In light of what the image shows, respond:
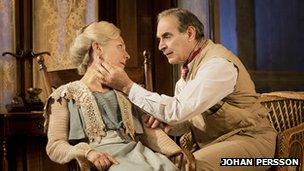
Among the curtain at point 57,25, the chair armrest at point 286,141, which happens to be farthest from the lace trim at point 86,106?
the curtain at point 57,25

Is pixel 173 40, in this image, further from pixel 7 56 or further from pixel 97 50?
pixel 7 56

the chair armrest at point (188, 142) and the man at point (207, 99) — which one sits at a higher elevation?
the man at point (207, 99)

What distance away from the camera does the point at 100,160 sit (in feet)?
6.10

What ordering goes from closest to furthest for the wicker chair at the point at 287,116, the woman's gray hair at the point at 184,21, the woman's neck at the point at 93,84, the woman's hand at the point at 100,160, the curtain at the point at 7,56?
the woman's hand at the point at 100,160 → the woman's neck at the point at 93,84 → the woman's gray hair at the point at 184,21 → the wicker chair at the point at 287,116 → the curtain at the point at 7,56

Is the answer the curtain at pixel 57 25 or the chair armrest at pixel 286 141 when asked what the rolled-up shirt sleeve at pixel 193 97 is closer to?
the chair armrest at pixel 286 141

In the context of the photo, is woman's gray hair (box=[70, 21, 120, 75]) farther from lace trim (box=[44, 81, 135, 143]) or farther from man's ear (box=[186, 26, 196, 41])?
man's ear (box=[186, 26, 196, 41])

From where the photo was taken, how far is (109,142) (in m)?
2.04

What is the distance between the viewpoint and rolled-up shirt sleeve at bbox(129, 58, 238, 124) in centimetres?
207

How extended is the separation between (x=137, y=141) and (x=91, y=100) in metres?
0.30

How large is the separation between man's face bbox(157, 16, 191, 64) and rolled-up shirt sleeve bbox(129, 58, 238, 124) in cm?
19

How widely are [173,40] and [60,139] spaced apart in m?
0.69

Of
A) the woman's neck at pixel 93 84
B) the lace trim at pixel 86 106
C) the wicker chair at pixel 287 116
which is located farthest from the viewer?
the wicker chair at pixel 287 116

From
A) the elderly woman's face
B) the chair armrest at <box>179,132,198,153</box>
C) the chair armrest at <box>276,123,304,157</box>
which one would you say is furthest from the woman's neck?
the chair armrest at <box>276,123,304,157</box>

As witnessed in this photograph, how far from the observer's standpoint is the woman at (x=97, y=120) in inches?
75.9
